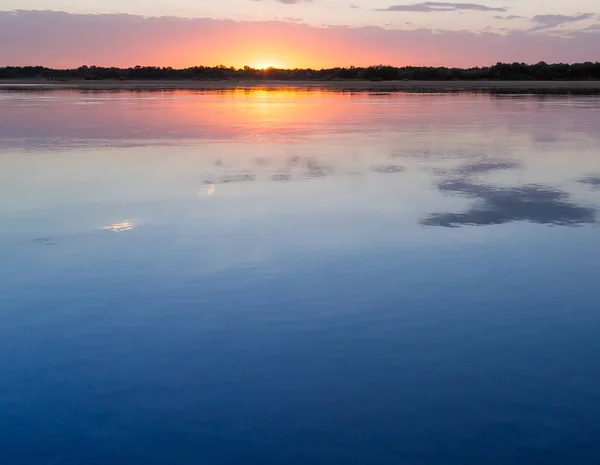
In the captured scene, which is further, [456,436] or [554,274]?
[554,274]

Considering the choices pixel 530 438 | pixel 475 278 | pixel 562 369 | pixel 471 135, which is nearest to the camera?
pixel 530 438

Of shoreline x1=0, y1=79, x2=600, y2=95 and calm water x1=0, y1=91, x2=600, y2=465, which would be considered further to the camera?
shoreline x1=0, y1=79, x2=600, y2=95

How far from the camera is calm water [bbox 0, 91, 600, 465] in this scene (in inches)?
197

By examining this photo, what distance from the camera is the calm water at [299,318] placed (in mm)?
4996

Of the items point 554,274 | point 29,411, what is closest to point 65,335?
point 29,411

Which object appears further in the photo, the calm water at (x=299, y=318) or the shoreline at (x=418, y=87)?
the shoreline at (x=418, y=87)

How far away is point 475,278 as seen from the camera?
8422 millimetres

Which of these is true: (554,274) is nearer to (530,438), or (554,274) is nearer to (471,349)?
(471,349)

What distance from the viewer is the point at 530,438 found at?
16.2 ft

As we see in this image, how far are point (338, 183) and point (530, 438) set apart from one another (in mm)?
10489

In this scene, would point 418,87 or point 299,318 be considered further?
point 418,87

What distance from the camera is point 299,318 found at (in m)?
7.19

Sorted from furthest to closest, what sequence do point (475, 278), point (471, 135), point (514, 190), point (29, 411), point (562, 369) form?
point (471, 135) → point (514, 190) → point (475, 278) → point (562, 369) → point (29, 411)

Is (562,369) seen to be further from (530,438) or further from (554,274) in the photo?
(554,274)
